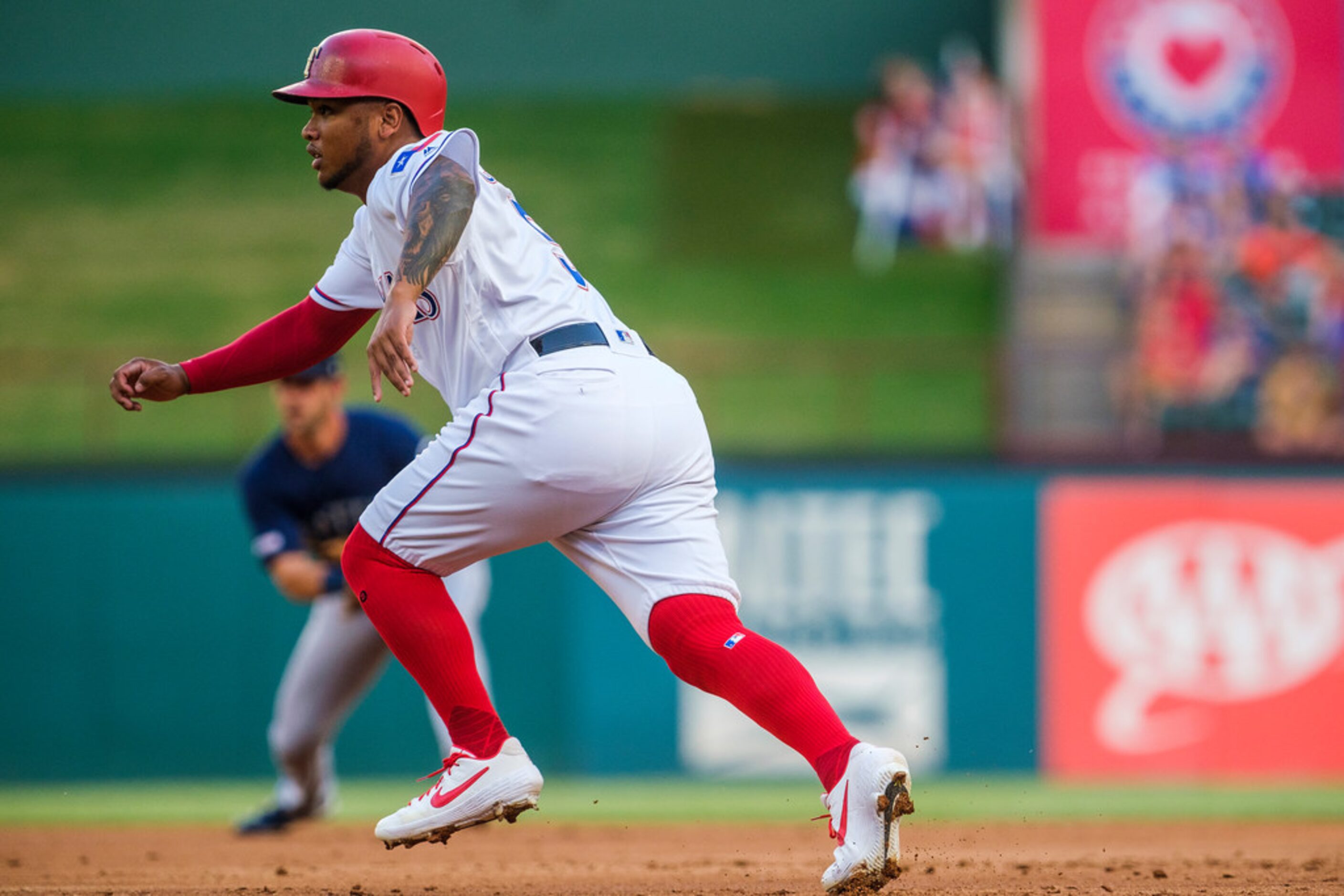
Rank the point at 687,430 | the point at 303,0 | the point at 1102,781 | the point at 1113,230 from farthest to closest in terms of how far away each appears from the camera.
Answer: the point at 303,0, the point at 1113,230, the point at 1102,781, the point at 687,430

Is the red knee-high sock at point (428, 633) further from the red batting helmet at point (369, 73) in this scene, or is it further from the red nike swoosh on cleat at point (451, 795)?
the red batting helmet at point (369, 73)

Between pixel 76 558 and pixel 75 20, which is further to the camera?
pixel 75 20

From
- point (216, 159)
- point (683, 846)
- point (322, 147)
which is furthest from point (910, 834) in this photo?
point (216, 159)

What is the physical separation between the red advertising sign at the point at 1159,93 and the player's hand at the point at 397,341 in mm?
11911

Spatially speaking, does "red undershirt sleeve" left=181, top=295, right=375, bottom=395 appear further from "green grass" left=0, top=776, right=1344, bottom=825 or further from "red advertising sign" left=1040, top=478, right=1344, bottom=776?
"red advertising sign" left=1040, top=478, right=1344, bottom=776

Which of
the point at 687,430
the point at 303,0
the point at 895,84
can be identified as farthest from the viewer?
the point at 303,0

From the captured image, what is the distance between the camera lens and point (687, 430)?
12.0ft

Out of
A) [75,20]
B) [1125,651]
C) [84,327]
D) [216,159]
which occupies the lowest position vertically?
[1125,651]

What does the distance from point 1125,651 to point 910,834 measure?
2942mm

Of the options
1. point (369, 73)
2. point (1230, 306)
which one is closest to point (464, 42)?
point (1230, 306)

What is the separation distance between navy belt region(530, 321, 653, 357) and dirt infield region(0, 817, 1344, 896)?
1.68m

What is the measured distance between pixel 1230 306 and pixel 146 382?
35.0 ft

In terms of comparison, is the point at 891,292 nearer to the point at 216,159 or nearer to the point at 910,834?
the point at 216,159

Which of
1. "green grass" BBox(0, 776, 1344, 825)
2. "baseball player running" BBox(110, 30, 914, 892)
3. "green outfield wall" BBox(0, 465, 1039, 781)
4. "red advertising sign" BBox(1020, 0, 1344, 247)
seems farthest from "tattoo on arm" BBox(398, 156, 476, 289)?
"red advertising sign" BBox(1020, 0, 1344, 247)
